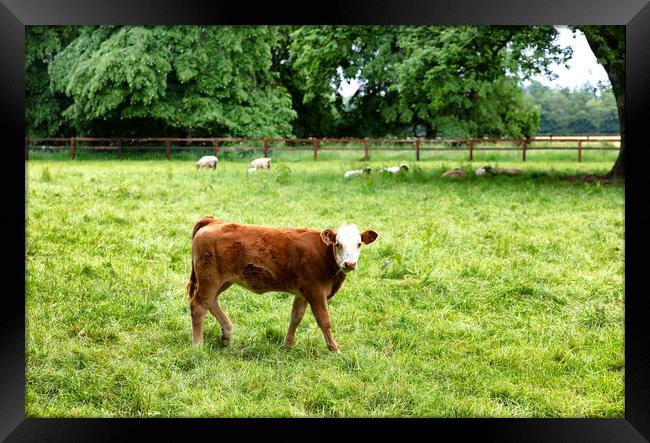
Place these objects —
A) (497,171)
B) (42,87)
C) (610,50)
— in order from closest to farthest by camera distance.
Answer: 1. (610,50)
2. (497,171)
3. (42,87)

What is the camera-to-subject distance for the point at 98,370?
3.24 meters

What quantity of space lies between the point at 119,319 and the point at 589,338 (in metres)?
2.78

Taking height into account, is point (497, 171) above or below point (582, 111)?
below

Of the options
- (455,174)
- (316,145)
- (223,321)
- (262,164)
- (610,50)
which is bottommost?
(223,321)

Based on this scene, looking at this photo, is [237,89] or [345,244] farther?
[237,89]

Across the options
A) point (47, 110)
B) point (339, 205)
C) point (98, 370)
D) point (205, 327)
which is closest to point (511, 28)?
point (339, 205)

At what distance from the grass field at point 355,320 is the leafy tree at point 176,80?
7.89m

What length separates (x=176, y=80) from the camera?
16078mm

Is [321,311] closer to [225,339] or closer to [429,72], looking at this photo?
[225,339]

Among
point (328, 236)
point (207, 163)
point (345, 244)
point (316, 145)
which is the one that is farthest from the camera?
point (316, 145)

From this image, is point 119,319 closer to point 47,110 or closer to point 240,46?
point 240,46

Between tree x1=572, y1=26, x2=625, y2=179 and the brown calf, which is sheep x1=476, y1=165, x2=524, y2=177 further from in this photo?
the brown calf
